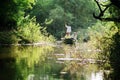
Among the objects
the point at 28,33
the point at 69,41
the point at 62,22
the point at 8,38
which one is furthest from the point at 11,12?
the point at 62,22

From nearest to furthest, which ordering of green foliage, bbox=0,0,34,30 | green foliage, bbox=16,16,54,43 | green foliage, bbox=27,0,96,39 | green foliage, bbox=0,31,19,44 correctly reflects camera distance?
green foliage, bbox=0,31,19,44
green foliage, bbox=0,0,34,30
green foliage, bbox=16,16,54,43
green foliage, bbox=27,0,96,39

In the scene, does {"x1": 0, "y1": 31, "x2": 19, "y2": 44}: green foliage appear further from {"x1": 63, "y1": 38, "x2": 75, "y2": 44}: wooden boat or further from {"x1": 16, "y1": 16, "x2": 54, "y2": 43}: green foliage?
{"x1": 63, "y1": 38, "x2": 75, "y2": 44}: wooden boat

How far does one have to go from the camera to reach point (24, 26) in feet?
147

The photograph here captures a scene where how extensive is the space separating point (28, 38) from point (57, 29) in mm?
23413

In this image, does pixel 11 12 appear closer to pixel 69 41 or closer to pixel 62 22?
pixel 69 41

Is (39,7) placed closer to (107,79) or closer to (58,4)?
(58,4)

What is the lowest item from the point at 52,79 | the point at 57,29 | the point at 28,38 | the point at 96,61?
the point at 57,29

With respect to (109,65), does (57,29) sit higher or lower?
lower

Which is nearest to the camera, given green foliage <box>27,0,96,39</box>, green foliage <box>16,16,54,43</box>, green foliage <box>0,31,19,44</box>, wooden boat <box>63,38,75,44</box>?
green foliage <box>0,31,19,44</box>

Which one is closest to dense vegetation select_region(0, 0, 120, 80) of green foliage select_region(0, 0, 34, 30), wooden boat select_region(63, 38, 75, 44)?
green foliage select_region(0, 0, 34, 30)

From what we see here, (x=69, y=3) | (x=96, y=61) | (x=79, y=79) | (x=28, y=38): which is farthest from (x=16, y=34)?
(x=69, y=3)

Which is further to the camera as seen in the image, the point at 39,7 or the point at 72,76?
the point at 39,7

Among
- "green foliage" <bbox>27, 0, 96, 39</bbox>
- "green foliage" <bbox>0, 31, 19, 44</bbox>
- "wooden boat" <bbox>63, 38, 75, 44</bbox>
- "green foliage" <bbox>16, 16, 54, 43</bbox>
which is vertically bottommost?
"green foliage" <bbox>27, 0, 96, 39</bbox>

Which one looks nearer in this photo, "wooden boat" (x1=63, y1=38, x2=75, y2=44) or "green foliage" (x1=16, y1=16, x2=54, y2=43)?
"green foliage" (x1=16, y1=16, x2=54, y2=43)
